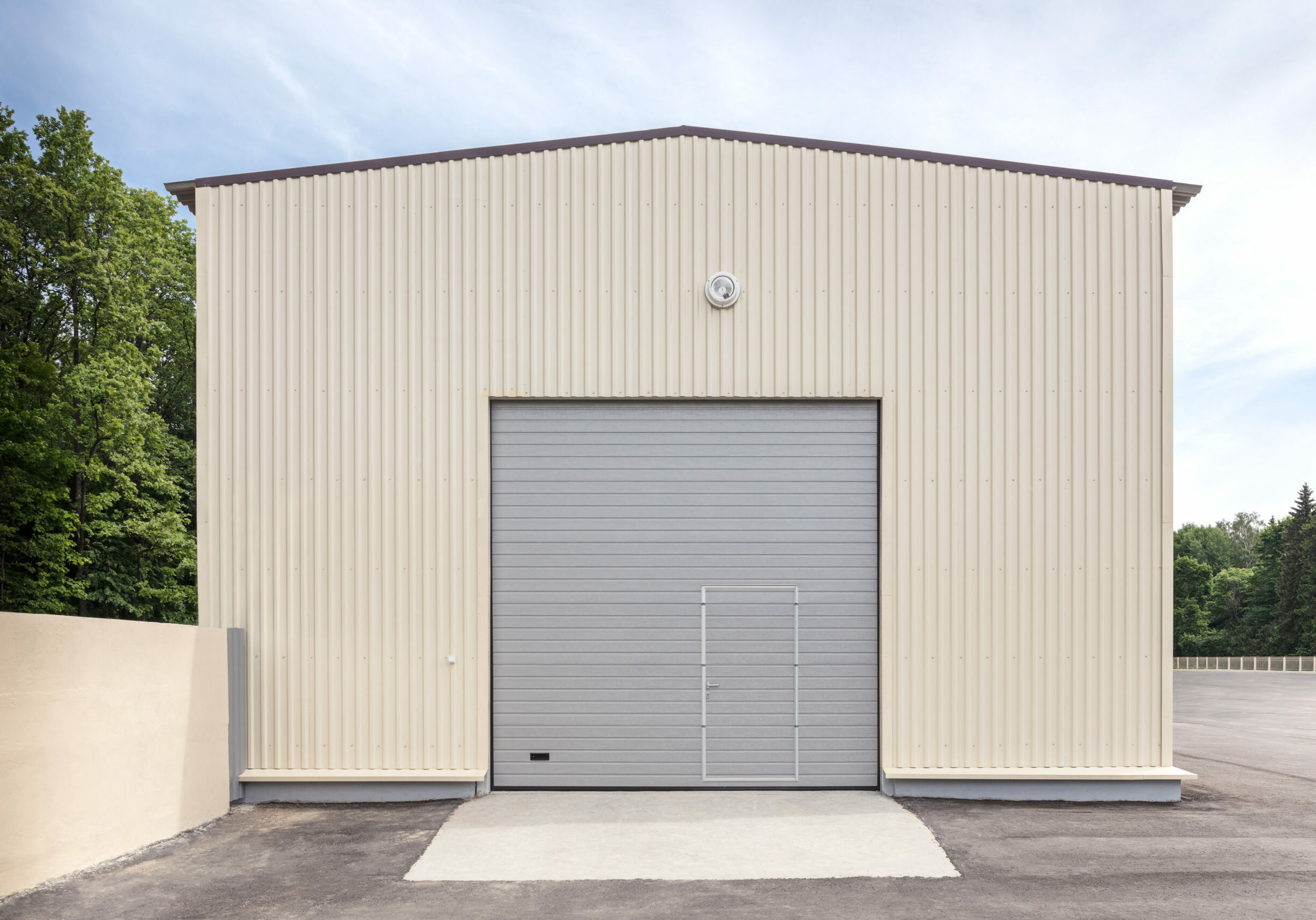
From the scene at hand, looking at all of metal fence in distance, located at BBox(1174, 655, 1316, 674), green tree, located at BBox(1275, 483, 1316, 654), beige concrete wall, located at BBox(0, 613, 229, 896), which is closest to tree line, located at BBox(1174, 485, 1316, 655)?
green tree, located at BBox(1275, 483, 1316, 654)

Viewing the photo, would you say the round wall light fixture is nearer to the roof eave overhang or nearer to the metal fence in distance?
the roof eave overhang

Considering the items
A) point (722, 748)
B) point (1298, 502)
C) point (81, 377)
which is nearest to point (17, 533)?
point (81, 377)

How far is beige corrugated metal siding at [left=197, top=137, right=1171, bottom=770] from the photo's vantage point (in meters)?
9.15

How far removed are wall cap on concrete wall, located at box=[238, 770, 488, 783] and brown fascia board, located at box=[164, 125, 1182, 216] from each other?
6396mm

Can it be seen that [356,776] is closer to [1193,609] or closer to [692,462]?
[692,462]

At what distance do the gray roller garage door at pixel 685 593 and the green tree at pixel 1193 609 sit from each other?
235 feet

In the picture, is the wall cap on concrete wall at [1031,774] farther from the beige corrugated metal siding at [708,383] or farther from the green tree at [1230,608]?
the green tree at [1230,608]

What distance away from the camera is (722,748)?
926 cm

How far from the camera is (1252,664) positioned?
4238 centimetres

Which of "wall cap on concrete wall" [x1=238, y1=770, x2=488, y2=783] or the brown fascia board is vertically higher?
the brown fascia board

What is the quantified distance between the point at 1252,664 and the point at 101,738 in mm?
49635

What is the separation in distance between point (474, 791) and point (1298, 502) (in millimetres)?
83928

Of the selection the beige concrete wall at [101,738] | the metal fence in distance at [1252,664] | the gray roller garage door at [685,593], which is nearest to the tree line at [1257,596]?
the metal fence in distance at [1252,664]

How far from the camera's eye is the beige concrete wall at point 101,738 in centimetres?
625
